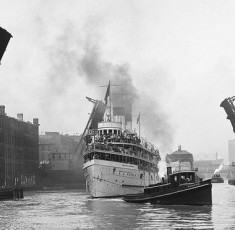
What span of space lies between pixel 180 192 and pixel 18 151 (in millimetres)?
89869

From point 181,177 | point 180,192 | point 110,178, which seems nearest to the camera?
point 180,192

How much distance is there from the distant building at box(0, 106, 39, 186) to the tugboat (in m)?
71.4

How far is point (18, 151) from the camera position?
145750 mm

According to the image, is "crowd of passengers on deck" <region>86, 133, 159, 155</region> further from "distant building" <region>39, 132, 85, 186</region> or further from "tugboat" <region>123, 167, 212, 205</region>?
"distant building" <region>39, 132, 85, 186</region>

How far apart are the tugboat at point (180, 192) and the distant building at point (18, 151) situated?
7136 centimetres

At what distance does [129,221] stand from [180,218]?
4793mm

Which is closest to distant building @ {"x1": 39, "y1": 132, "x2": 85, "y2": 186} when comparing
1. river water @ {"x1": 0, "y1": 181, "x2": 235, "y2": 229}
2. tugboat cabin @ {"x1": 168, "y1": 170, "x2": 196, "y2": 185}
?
tugboat cabin @ {"x1": 168, "y1": 170, "x2": 196, "y2": 185}

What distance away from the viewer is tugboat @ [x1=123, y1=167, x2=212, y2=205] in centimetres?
6184

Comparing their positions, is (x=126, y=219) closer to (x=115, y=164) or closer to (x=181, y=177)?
(x=181, y=177)

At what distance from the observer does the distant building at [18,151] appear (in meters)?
134

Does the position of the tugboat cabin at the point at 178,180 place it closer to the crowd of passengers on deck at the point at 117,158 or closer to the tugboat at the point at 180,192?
the tugboat at the point at 180,192

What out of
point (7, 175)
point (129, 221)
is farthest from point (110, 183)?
point (7, 175)

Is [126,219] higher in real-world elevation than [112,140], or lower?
lower

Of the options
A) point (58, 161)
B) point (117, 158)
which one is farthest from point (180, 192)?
point (58, 161)
